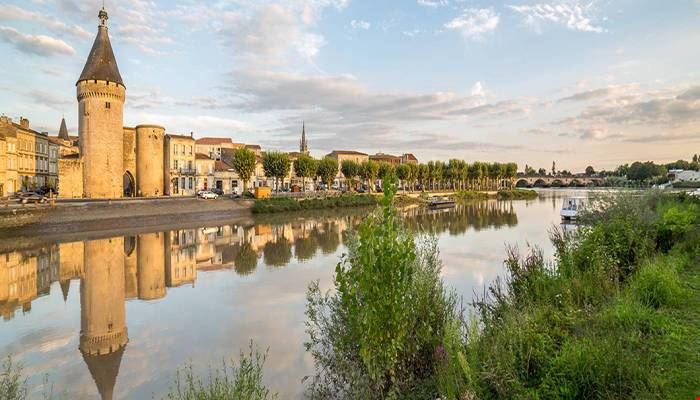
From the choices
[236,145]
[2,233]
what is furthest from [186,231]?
[236,145]

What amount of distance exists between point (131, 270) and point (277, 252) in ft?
23.0

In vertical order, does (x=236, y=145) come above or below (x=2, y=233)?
above

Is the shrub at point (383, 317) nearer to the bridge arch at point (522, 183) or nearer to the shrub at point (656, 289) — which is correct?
the shrub at point (656, 289)

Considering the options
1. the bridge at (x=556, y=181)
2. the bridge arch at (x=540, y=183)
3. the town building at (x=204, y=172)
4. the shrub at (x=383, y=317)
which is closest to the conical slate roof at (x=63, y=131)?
the town building at (x=204, y=172)

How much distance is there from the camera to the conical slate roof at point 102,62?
135 ft

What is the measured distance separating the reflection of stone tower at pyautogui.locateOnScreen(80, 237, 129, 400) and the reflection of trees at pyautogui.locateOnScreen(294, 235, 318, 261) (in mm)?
7764

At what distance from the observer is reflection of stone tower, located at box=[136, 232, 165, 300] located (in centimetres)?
1386

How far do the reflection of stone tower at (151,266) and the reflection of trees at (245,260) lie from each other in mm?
2990

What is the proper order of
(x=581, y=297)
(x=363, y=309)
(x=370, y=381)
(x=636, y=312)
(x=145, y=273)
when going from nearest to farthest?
(x=363, y=309), (x=370, y=381), (x=636, y=312), (x=581, y=297), (x=145, y=273)

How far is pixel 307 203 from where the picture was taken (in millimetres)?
50312

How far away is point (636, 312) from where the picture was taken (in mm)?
5898

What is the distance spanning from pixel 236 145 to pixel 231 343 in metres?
76.7

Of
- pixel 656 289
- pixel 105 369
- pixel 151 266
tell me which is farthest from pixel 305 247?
pixel 656 289

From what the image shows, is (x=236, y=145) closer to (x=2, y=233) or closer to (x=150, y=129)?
(x=150, y=129)
